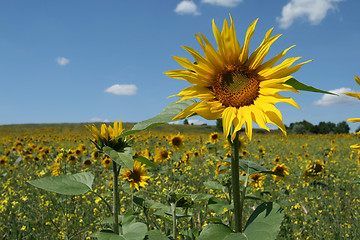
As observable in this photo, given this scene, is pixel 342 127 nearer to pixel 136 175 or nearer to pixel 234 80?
pixel 136 175

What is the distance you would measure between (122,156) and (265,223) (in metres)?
0.63

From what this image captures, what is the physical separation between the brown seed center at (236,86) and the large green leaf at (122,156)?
0.45 m

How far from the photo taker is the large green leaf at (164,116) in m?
0.95

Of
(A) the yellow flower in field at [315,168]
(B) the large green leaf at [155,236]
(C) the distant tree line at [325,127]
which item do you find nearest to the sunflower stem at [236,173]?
(B) the large green leaf at [155,236]

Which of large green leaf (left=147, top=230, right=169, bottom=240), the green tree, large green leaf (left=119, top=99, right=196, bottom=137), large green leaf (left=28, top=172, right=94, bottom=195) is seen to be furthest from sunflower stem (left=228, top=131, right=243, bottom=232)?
the green tree

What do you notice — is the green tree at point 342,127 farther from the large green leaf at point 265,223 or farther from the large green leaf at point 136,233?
the large green leaf at point 136,233

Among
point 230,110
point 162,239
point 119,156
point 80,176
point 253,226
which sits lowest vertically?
point 162,239

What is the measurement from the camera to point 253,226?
1018 millimetres

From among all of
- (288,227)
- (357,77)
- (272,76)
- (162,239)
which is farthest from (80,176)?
(288,227)

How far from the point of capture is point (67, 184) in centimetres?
132

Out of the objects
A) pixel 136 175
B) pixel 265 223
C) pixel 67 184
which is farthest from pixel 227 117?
pixel 136 175

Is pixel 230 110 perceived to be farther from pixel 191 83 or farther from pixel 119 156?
pixel 119 156

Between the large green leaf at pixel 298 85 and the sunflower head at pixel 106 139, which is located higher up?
the large green leaf at pixel 298 85

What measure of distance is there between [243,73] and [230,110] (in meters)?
0.20
